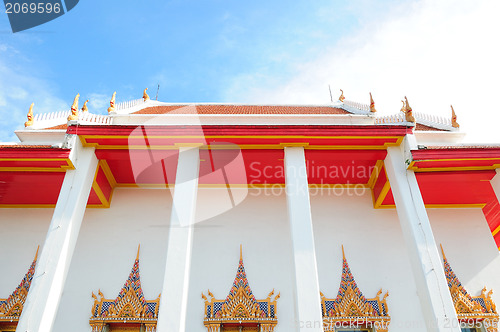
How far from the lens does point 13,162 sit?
5641 millimetres

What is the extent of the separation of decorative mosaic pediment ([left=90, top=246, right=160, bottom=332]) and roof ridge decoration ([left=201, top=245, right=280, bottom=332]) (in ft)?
2.66

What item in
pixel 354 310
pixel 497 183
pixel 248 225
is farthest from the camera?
pixel 248 225

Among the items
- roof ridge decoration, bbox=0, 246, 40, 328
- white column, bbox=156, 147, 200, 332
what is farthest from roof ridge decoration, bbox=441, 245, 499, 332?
roof ridge decoration, bbox=0, 246, 40, 328

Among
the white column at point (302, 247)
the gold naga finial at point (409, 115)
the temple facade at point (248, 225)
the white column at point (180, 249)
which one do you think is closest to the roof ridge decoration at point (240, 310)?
the temple facade at point (248, 225)

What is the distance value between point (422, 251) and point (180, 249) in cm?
301

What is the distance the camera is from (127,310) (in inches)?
225

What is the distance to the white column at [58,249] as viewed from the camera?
4312 mm

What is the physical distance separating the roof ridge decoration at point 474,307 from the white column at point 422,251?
1729 millimetres

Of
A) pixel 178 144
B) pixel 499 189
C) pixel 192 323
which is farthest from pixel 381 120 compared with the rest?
pixel 192 323

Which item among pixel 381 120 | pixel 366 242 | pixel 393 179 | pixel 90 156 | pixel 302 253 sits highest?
pixel 381 120

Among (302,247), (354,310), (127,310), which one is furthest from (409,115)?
(127,310)

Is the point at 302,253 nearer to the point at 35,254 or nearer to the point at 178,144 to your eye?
the point at 178,144

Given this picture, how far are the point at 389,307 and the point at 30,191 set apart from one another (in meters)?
6.11

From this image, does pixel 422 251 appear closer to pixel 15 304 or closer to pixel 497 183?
pixel 497 183
